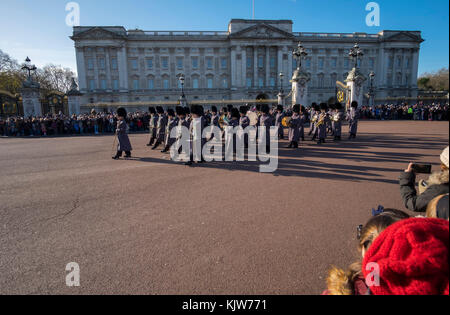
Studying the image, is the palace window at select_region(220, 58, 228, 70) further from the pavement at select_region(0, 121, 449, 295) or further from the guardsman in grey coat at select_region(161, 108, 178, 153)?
the pavement at select_region(0, 121, 449, 295)

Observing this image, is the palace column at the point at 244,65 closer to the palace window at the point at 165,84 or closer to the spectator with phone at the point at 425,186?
the palace window at the point at 165,84

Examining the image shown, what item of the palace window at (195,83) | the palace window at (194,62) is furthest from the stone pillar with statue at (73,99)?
the palace window at (194,62)

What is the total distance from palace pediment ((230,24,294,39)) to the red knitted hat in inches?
2254

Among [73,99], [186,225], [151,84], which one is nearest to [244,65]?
[151,84]

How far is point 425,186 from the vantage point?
8.15 ft

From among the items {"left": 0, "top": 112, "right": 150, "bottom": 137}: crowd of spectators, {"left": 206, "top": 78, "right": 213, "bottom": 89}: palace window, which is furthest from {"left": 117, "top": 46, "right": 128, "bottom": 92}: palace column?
{"left": 0, "top": 112, "right": 150, "bottom": 137}: crowd of spectators

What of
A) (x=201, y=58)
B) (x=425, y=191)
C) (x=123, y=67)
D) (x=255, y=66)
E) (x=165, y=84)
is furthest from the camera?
(x=255, y=66)

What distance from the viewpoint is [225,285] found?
9.39ft

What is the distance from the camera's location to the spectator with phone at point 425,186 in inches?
81.1

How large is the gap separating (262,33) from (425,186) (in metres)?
57.9

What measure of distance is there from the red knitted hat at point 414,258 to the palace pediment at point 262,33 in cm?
5725

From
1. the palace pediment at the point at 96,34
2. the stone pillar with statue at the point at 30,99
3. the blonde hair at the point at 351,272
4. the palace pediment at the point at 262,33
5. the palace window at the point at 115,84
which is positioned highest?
the palace pediment at the point at 262,33

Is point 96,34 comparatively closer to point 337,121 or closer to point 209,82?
point 209,82

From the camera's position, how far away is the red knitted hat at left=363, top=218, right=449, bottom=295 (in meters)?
1.33
